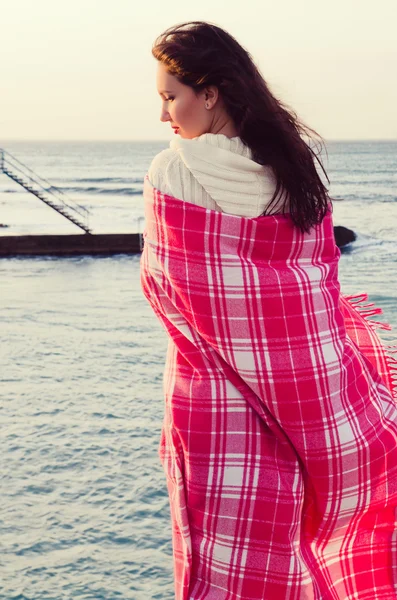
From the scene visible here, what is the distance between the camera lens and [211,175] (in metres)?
1.39

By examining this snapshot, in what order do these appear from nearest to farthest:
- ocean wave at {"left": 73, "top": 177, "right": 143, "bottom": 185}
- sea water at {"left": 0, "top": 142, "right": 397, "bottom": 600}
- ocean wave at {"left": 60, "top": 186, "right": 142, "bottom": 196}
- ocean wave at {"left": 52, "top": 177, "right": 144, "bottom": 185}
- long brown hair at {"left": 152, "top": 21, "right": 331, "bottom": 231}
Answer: long brown hair at {"left": 152, "top": 21, "right": 331, "bottom": 231}, sea water at {"left": 0, "top": 142, "right": 397, "bottom": 600}, ocean wave at {"left": 60, "top": 186, "right": 142, "bottom": 196}, ocean wave at {"left": 73, "top": 177, "right": 143, "bottom": 185}, ocean wave at {"left": 52, "top": 177, "right": 144, "bottom": 185}

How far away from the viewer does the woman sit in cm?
138

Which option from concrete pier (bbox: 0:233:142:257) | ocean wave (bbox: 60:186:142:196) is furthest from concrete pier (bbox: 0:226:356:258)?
ocean wave (bbox: 60:186:142:196)

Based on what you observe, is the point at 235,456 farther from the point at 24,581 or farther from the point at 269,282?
the point at 24,581

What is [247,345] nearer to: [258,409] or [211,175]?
[258,409]

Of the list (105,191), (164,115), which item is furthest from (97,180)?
(164,115)

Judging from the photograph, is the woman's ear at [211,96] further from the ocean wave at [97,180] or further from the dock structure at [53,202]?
the ocean wave at [97,180]

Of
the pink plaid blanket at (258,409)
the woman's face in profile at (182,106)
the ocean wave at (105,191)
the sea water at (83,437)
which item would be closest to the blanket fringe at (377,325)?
the pink plaid blanket at (258,409)

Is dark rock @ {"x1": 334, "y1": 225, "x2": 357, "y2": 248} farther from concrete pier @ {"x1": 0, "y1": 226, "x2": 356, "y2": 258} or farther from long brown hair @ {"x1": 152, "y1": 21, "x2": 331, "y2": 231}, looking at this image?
long brown hair @ {"x1": 152, "y1": 21, "x2": 331, "y2": 231}

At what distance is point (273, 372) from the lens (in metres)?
1.40

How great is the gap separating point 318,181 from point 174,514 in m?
0.60

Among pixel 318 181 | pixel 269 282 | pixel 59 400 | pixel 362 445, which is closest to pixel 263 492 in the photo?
pixel 362 445

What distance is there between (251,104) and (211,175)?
5.2 inches

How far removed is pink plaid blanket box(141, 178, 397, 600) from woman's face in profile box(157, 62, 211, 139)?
0.13 meters
